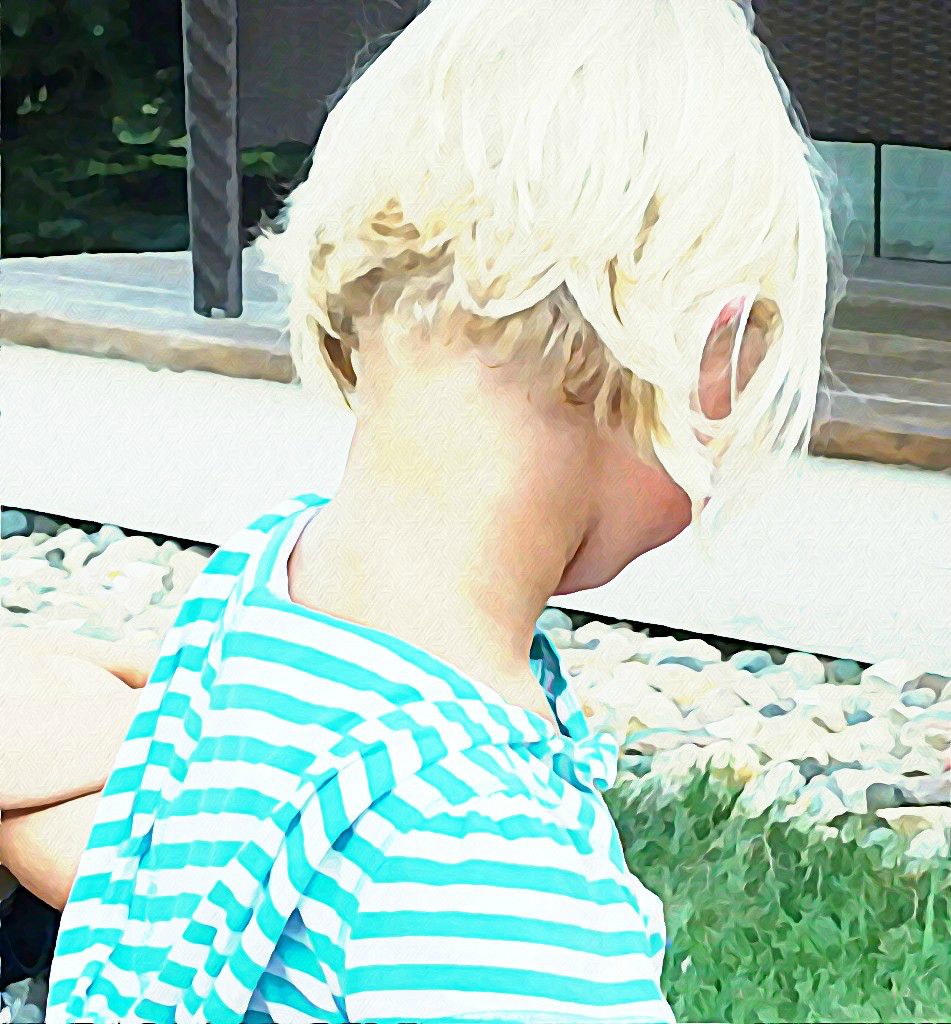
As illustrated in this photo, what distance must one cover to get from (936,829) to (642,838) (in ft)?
0.92

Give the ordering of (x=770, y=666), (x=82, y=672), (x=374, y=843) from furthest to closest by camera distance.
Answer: (x=770, y=666)
(x=82, y=672)
(x=374, y=843)

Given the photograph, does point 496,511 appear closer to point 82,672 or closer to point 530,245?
point 530,245

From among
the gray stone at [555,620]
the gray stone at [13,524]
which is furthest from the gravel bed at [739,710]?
the gray stone at [13,524]

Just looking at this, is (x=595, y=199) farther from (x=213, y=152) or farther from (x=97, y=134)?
(x=97, y=134)

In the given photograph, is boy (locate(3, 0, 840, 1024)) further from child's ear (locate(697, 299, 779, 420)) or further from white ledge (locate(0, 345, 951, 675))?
white ledge (locate(0, 345, 951, 675))

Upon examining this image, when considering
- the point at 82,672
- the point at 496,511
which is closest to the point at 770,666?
the point at 82,672

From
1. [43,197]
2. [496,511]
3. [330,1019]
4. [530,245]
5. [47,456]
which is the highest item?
[530,245]

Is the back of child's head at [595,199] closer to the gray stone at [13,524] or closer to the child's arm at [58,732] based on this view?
the child's arm at [58,732]

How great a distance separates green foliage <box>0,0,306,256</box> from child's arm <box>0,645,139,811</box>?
1.49 metres

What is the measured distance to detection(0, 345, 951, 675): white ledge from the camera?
5.55ft

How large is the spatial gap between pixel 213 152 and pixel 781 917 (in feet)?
4.54

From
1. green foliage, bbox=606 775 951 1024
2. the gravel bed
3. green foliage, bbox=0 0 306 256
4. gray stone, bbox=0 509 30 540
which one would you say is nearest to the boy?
green foliage, bbox=606 775 951 1024

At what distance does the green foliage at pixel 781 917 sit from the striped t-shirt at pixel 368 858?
0.53 metres

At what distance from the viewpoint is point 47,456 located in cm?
229
